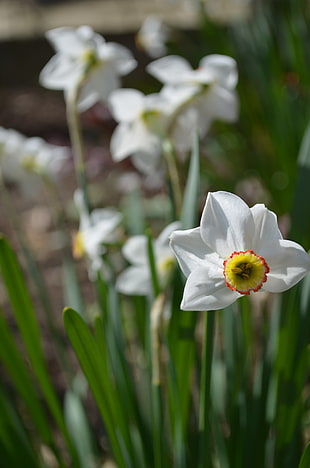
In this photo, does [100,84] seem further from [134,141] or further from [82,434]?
[82,434]

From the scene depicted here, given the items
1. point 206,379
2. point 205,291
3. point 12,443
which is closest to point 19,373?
point 12,443

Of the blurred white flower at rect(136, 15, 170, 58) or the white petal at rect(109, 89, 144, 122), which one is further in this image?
the blurred white flower at rect(136, 15, 170, 58)

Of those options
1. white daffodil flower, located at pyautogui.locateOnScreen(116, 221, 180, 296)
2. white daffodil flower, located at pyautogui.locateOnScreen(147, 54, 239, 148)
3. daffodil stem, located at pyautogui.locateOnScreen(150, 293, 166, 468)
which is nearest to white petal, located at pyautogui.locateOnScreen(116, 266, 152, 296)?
white daffodil flower, located at pyautogui.locateOnScreen(116, 221, 180, 296)

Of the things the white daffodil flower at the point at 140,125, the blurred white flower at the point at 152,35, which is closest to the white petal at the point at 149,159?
the white daffodil flower at the point at 140,125

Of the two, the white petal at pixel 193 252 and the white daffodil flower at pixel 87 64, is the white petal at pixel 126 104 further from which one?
the white petal at pixel 193 252

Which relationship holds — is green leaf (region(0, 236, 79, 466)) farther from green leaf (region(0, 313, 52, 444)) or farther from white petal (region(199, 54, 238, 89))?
white petal (region(199, 54, 238, 89))

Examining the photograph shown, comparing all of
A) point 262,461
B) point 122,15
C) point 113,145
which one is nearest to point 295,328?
point 262,461

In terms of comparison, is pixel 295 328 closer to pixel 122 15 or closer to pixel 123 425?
pixel 123 425
